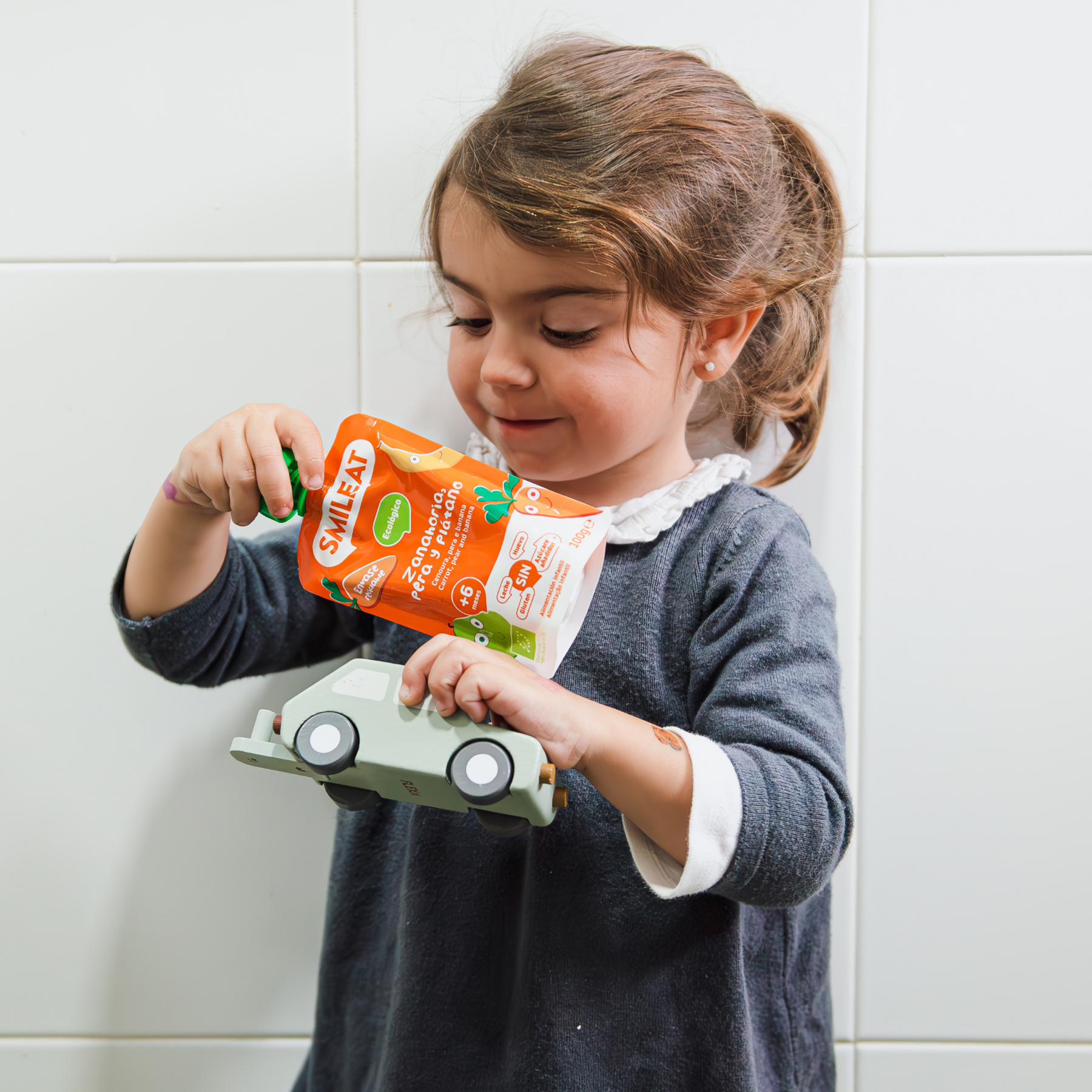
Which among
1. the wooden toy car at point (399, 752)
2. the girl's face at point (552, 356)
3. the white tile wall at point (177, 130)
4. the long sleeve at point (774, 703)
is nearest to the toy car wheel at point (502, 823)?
the wooden toy car at point (399, 752)

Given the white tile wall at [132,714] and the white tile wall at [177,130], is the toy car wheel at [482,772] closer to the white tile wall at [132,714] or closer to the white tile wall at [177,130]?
the white tile wall at [132,714]

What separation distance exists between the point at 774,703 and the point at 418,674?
19 cm

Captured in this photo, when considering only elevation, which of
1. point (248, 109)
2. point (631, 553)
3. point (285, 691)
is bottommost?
point (285, 691)

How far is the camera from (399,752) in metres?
0.39

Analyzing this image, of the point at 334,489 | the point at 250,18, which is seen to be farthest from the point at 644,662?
the point at 250,18

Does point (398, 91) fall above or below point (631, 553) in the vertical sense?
above

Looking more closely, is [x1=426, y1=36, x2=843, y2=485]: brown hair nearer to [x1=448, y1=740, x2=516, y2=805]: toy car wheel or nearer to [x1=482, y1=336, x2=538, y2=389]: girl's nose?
[x1=482, y1=336, x2=538, y2=389]: girl's nose

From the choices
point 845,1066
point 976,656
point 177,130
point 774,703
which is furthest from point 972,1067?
point 177,130

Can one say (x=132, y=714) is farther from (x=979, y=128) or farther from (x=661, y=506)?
(x=979, y=128)

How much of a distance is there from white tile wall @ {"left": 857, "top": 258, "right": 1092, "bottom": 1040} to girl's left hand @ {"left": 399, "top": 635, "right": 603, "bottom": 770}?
1.08 ft

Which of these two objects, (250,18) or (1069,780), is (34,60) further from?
(1069,780)

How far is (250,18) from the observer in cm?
62

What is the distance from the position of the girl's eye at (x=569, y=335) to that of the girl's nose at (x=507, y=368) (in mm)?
20

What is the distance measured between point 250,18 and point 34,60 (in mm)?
164
